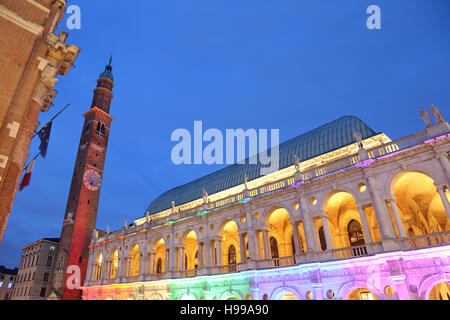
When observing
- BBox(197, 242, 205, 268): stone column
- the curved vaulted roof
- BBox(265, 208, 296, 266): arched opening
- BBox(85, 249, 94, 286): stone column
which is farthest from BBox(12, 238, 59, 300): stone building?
BBox(265, 208, 296, 266): arched opening

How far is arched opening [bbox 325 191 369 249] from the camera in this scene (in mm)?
25438

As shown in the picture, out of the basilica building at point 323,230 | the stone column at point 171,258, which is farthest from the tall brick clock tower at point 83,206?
the stone column at point 171,258

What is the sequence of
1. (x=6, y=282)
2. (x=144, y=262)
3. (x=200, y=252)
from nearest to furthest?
(x=200, y=252), (x=144, y=262), (x=6, y=282)

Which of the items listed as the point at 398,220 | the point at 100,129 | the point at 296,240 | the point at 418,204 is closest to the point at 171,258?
Result: the point at 296,240

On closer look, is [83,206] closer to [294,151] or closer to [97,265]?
[97,265]

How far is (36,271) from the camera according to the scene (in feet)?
191

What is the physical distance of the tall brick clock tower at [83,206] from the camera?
44.9m

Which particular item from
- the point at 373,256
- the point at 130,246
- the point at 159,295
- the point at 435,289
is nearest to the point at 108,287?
the point at 130,246

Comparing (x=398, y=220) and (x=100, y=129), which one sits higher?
(x=100, y=129)

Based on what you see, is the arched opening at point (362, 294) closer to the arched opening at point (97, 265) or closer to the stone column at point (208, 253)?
the stone column at point (208, 253)

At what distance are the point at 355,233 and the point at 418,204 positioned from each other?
6.05 meters

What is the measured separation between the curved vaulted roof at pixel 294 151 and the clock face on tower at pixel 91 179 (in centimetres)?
1344

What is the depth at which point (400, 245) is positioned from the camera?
63.2 feet

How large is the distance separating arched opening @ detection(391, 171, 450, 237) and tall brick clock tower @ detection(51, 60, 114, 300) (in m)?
45.9
